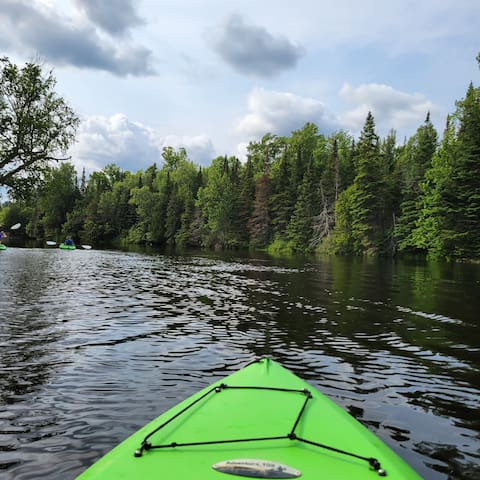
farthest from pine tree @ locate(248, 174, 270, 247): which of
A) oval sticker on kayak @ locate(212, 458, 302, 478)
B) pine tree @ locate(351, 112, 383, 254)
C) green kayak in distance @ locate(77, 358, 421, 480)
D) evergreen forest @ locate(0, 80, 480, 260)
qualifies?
oval sticker on kayak @ locate(212, 458, 302, 478)

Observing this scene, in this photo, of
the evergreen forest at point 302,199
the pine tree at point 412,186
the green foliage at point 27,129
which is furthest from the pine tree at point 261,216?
the green foliage at point 27,129

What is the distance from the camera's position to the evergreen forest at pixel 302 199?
46.4m

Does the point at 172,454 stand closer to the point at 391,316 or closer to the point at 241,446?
the point at 241,446

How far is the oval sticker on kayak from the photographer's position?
334 centimetres

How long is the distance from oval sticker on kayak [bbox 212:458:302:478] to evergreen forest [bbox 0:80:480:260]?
31.5 metres

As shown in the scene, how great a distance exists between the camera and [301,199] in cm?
7162

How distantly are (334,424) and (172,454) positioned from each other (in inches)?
69.4

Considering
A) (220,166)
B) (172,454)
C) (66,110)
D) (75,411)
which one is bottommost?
(75,411)

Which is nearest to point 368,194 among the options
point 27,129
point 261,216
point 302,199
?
point 302,199

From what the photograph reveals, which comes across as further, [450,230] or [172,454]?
[450,230]

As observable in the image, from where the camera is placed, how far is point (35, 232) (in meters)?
113

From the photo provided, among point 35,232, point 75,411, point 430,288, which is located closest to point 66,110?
point 430,288

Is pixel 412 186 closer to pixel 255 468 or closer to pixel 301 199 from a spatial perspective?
pixel 301 199

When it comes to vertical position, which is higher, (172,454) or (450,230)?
(450,230)
